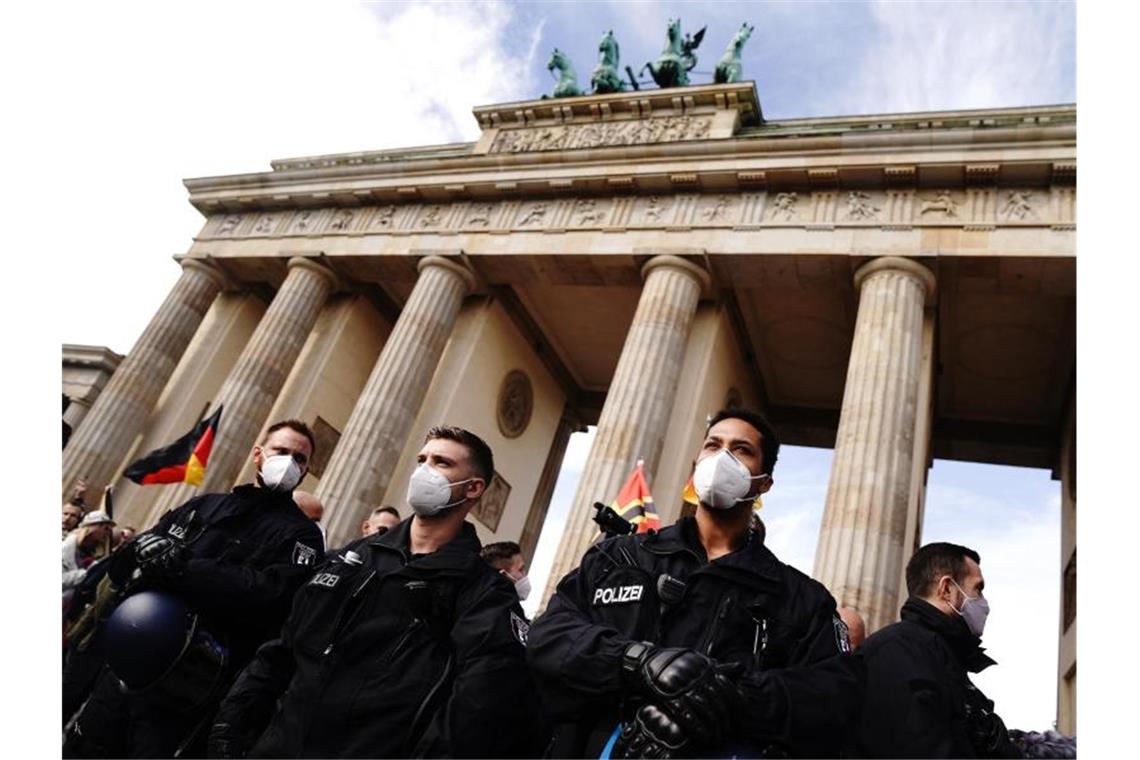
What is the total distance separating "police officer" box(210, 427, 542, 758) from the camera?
2861 millimetres

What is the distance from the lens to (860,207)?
16.1m

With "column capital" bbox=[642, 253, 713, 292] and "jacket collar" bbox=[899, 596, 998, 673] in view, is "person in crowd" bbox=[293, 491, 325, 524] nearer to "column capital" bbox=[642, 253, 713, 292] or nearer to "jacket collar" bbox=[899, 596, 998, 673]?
"jacket collar" bbox=[899, 596, 998, 673]

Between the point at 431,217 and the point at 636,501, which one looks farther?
the point at 431,217

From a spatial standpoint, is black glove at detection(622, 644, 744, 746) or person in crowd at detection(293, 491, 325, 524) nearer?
black glove at detection(622, 644, 744, 746)

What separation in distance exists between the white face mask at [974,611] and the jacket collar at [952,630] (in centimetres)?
4

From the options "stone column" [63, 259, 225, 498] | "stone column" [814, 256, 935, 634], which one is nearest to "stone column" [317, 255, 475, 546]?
"stone column" [63, 259, 225, 498]

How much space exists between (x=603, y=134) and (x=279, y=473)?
693 inches

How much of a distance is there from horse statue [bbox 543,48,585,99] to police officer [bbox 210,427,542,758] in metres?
21.3

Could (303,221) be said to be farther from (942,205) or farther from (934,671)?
(934,671)

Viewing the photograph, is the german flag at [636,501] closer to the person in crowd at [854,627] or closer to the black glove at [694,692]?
the person in crowd at [854,627]

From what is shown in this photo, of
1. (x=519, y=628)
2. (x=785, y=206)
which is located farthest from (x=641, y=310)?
(x=519, y=628)

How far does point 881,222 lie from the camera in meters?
15.7

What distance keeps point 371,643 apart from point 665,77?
71.2 ft

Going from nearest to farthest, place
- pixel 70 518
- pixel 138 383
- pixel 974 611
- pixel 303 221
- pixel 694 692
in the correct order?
1. pixel 694 692
2. pixel 974 611
3. pixel 70 518
4. pixel 138 383
5. pixel 303 221
